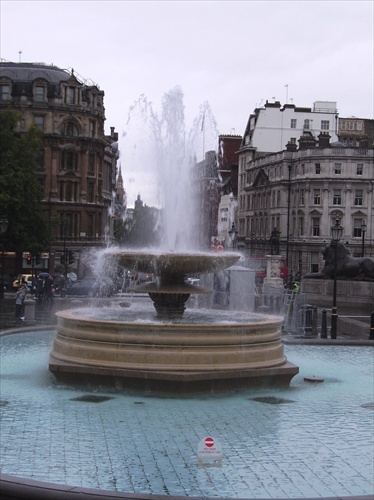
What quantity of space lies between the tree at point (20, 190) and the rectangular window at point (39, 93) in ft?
51.2

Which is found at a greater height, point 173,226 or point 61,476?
point 173,226

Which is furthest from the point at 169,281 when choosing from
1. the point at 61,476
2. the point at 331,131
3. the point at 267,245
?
the point at 331,131

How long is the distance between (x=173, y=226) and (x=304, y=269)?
218 ft

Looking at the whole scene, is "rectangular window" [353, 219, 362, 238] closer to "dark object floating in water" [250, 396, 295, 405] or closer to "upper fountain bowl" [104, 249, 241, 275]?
"upper fountain bowl" [104, 249, 241, 275]

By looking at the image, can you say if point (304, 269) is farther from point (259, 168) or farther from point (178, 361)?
point (178, 361)

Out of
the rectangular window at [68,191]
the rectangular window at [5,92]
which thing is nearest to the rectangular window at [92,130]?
the rectangular window at [68,191]

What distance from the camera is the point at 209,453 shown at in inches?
383

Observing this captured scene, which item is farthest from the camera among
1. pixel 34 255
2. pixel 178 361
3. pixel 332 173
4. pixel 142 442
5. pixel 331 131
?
pixel 331 131

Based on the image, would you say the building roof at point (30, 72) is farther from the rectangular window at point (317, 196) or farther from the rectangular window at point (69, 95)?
the rectangular window at point (317, 196)

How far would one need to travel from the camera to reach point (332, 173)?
3433 inches

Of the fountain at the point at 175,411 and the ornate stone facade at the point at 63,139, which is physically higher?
the ornate stone facade at the point at 63,139

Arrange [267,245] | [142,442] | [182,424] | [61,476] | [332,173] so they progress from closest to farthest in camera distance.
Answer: [61,476] < [142,442] < [182,424] < [332,173] < [267,245]

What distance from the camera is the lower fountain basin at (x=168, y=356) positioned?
46.6 ft

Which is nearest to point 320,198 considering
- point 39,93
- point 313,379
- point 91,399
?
point 39,93
